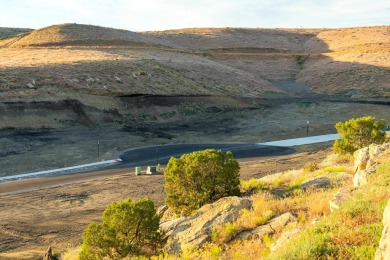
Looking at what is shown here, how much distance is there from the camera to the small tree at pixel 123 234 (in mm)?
12273

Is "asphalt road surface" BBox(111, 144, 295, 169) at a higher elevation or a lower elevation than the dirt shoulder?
lower

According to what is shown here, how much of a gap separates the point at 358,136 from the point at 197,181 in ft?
49.6

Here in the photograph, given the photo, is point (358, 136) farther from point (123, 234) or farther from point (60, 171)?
point (60, 171)

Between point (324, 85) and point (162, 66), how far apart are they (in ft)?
98.9

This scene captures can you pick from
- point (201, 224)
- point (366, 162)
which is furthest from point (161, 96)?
point (201, 224)

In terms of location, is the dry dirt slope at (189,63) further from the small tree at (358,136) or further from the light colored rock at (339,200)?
the light colored rock at (339,200)

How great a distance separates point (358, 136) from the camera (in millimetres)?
27422

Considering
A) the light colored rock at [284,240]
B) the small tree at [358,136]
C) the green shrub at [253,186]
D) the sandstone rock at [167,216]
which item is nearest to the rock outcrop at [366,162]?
the light colored rock at [284,240]

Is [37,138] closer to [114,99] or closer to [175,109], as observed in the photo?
[114,99]

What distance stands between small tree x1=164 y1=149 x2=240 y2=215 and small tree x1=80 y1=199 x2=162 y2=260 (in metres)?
3.05

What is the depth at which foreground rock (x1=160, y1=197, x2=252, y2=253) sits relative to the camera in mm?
11992

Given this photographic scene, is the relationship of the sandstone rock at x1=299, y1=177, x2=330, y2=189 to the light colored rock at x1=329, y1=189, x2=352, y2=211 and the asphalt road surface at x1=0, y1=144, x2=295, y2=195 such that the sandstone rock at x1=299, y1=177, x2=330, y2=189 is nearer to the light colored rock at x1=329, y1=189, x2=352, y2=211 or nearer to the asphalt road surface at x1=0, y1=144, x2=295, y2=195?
the light colored rock at x1=329, y1=189, x2=352, y2=211

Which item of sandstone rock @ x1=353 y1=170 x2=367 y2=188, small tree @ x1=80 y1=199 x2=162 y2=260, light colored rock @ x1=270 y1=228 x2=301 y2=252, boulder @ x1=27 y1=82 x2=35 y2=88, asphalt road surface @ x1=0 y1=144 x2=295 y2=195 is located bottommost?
asphalt road surface @ x1=0 y1=144 x2=295 y2=195

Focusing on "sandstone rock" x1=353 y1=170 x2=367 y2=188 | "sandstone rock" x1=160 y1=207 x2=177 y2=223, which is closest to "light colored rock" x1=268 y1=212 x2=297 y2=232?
"sandstone rock" x1=353 y1=170 x2=367 y2=188
